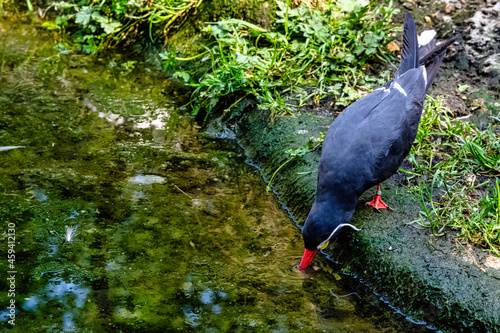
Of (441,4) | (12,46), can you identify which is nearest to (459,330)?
(441,4)

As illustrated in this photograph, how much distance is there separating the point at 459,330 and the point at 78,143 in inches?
135

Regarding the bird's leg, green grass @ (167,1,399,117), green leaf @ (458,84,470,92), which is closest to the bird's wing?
the bird's leg

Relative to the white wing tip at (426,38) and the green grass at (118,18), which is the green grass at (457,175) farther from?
the green grass at (118,18)

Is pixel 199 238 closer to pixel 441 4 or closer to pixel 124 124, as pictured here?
pixel 124 124

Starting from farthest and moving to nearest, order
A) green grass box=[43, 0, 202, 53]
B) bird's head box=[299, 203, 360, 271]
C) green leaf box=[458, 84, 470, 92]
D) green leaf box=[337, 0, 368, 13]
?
green grass box=[43, 0, 202, 53], green leaf box=[337, 0, 368, 13], green leaf box=[458, 84, 470, 92], bird's head box=[299, 203, 360, 271]

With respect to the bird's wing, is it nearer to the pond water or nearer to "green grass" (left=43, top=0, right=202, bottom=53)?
the pond water

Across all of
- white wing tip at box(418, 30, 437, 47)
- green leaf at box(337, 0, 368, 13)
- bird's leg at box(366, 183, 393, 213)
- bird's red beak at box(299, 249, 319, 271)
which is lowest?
bird's red beak at box(299, 249, 319, 271)

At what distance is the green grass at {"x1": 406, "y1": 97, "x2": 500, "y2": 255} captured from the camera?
120 inches

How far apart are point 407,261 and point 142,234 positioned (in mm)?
1832

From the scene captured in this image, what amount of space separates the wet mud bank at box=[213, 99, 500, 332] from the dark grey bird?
191mm

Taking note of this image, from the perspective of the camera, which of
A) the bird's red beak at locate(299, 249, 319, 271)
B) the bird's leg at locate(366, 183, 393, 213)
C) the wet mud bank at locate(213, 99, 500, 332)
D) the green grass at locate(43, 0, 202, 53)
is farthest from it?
the green grass at locate(43, 0, 202, 53)

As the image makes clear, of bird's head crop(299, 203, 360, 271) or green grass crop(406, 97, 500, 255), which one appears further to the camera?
green grass crop(406, 97, 500, 255)

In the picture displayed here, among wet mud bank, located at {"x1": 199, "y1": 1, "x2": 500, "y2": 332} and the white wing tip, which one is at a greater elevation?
the white wing tip

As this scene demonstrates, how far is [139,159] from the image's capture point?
13.4ft
